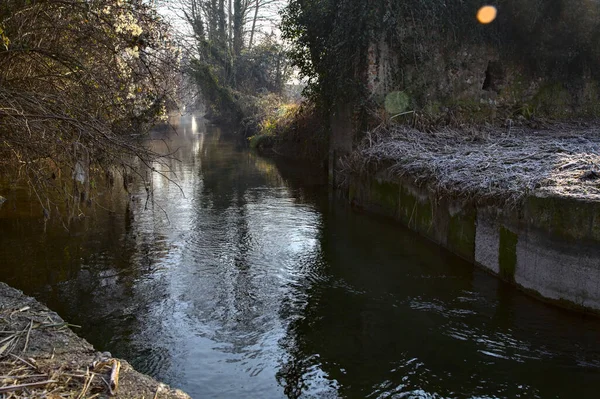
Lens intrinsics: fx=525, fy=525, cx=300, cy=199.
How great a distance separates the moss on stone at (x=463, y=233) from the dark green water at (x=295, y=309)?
35 cm

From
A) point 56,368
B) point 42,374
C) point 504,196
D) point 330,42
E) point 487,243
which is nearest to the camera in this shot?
point 42,374

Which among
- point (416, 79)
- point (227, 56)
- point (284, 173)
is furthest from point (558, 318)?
point (227, 56)

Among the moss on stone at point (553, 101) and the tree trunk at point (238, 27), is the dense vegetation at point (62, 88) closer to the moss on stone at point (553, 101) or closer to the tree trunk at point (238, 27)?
the moss on stone at point (553, 101)

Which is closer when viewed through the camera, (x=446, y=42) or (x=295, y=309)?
(x=295, y=309)

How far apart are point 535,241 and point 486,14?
1034cm

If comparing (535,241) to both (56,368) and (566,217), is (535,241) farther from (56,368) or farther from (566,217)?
(56,368)

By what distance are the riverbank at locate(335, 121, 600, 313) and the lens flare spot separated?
11.5 ft

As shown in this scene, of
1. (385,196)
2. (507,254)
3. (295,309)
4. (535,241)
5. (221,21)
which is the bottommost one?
(295,309)

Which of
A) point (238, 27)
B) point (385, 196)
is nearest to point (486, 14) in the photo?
point (385, 196)

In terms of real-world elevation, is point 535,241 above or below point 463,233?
above

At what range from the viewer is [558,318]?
292 inches

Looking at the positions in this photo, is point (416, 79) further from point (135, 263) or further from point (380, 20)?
point (135, 263)

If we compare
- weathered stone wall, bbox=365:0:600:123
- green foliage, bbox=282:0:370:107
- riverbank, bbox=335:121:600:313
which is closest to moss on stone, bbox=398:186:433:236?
riverbank, bbox=335:121:600:313

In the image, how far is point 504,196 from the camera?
8617 millimetres
